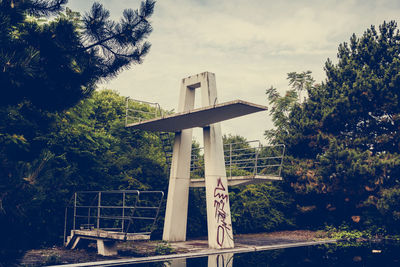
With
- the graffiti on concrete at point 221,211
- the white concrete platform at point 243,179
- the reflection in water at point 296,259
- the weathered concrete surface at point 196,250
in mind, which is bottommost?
the reflection in water at point 296,259

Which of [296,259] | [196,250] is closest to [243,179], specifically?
[196,250]

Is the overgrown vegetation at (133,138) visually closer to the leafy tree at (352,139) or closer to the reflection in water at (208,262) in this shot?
the leafy tree at (352,139)

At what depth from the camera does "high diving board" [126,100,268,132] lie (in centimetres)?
1367

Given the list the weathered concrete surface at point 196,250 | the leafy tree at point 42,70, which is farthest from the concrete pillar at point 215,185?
the leafy tree at point 42,70

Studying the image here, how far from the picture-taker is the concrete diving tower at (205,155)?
1479 centimetres

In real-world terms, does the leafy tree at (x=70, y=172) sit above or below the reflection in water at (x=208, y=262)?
above

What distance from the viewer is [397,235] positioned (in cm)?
2167

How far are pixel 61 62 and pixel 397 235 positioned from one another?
19.0 meters

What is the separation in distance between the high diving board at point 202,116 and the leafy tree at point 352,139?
887 cm

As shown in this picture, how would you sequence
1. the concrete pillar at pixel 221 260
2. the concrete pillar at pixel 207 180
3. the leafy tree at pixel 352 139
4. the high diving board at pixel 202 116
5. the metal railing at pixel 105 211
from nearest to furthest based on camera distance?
the concrete pillar at pixel 221 260
the high diving board at pixel 202 116
the metal railing at pixel 105 211
the concrete pillar at pixel 207 180
the leafy tree at pixel 352 139

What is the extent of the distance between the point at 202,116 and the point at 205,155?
1945 millimetres

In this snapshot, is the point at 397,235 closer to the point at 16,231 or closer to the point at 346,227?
the point at 346,227

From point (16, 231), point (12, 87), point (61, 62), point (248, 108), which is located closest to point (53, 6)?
point (61, 62)

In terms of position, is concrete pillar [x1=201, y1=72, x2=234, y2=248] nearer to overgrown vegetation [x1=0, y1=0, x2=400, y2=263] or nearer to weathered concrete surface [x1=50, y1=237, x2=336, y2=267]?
weathered concrete surface [x1=50, y1=237, x2=336, y2=267]
